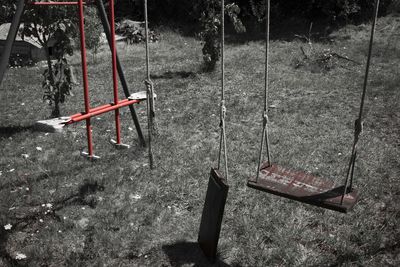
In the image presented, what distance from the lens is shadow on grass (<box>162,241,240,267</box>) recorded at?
9.97 feet

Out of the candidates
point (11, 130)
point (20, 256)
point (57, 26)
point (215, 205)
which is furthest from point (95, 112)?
point (11, 130)

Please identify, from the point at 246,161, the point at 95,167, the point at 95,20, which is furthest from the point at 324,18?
the point at 95,167

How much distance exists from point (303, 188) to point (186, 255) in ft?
3.26

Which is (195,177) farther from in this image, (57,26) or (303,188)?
(57,26)

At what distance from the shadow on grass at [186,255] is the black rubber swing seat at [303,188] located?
0.65 m

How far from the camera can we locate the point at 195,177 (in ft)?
13.7

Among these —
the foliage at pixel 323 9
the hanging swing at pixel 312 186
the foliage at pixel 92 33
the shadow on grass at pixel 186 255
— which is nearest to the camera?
the hanging swing at pixel 312 186

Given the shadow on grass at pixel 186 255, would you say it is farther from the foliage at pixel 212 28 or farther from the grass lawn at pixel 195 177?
the foliage at pixel 212 28

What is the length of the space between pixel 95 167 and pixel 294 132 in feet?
7.89

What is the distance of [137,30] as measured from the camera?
12289 millimetres

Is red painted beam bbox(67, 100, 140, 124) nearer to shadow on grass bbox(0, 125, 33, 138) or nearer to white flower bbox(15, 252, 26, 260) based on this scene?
white flower bbox(15, 252, 26, 260)

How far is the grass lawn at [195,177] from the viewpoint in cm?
314

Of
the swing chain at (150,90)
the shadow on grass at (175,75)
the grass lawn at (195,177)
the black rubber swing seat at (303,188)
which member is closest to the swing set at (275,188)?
the black rubber swing seat at (303,188)

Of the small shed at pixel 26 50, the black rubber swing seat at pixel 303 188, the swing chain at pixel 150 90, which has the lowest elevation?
the black rubber swing seat at pixel 303 188
